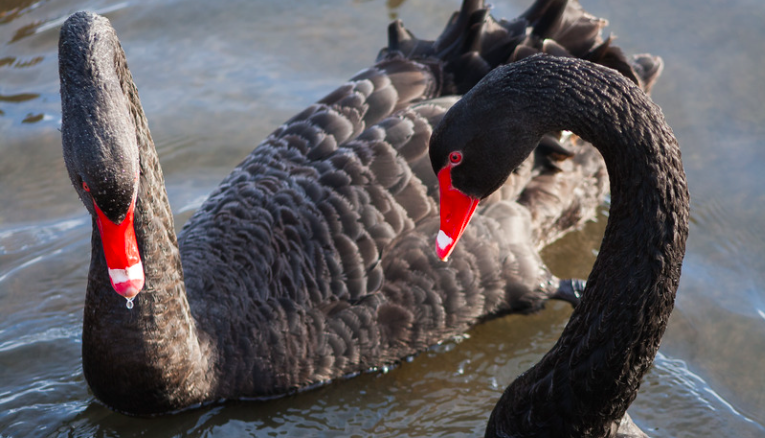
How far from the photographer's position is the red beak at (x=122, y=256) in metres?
3.32

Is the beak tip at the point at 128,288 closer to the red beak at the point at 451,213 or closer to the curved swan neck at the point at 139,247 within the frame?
the curved swan neck at the point at 139,247

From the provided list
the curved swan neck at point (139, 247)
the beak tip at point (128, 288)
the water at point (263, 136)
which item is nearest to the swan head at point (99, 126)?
the curved swan neck at point (139, 247)

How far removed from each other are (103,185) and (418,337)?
1916mm

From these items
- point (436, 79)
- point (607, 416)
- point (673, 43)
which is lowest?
point (607, 416)

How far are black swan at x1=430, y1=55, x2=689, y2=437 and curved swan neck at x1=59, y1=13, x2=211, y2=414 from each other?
1.18 metres

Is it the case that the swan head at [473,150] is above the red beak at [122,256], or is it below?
above

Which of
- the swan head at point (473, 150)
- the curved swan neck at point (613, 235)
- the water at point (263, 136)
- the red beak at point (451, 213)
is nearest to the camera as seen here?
the curved swan neck at point (613, 235)

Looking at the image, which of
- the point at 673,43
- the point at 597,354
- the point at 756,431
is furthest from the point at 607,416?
the point at 673,43

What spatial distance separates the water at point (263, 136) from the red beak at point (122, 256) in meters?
1.06

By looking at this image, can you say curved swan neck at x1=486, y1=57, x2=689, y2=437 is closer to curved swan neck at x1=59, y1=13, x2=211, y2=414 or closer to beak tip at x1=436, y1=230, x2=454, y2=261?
beak tip at x1=436, y1=230, x2=454, y2=261

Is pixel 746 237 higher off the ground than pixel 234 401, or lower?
higher

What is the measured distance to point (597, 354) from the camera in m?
3.24

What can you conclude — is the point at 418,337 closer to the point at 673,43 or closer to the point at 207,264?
the point at 207,264

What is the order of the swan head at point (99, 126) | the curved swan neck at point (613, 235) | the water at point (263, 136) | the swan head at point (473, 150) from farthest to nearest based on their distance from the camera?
1. the water at point (263, 136)
2. the swan head at point (473, 150)
3. the swan head at point (99, 126)
4. the curved swan neck at point (613, 235)
